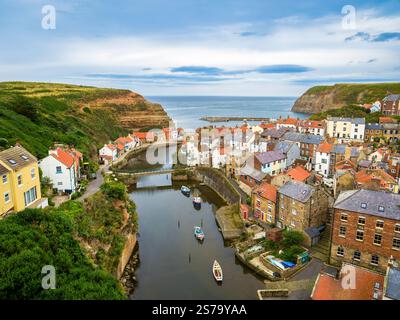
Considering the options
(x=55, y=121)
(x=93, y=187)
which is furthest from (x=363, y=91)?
(x=93, y=187)

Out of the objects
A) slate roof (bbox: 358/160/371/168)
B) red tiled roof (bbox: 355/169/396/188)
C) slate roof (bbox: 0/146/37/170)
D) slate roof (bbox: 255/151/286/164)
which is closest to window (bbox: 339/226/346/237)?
red tiled roof (bbox: 355/169/396/188)

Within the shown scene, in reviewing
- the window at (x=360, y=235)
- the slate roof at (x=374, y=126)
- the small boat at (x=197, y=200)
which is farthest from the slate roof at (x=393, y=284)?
the slate roof at (x=374, y=126)

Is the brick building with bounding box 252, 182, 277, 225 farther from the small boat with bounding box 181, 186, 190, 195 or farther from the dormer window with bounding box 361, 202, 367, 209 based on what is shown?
the small boat with bounding box 181, 186, 190, 195

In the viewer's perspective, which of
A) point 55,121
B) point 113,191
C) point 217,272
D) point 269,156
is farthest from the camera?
point 55,121

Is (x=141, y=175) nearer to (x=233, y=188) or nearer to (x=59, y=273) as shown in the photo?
(x=233, y=188)

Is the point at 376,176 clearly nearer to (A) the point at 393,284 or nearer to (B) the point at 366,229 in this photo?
(B) the point at 366,229

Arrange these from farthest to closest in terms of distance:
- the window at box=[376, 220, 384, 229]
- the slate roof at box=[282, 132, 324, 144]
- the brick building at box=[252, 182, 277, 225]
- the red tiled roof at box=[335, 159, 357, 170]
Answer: the slate roof at box=[282, 132, 324, 144]
the red tiled roof at box=[335, 159, 357, 170]
the brick building at box=[252, 182, 277, 225]
the window at box=[376, 220, 384, 229]
